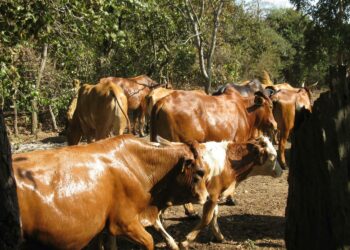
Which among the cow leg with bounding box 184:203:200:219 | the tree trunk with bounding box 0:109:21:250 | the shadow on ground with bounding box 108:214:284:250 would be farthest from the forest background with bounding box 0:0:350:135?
the tree trunk with bounding box 0:109:21:250

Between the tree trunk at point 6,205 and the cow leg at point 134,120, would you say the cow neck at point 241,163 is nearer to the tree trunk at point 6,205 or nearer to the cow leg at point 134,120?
the tree trunk at point 6,205

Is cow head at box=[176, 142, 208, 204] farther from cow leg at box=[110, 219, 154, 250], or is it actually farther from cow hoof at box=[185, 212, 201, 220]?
cow hoof at box=[185, 212, 201, 220]

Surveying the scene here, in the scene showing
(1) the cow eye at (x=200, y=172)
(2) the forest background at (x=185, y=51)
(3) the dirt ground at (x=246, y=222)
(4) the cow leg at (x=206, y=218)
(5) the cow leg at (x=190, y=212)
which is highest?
(2) the forest background at (x=185, y=51)

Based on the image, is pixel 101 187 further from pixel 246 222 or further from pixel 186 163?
pixel 246 222

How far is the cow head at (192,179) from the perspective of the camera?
6129 mm

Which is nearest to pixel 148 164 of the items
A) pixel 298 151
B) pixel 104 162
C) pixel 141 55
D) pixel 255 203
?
pixel 104 162

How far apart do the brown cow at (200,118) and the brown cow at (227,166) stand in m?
1.59

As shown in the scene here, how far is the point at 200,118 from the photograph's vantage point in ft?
30.3

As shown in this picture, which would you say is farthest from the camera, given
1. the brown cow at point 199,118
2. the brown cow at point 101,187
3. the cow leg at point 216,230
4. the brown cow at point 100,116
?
the brown cow at point 100,116

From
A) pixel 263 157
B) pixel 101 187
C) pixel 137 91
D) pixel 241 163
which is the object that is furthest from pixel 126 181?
pixel 137 91

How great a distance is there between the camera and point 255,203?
9836 mm

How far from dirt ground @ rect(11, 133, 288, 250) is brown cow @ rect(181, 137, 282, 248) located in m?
0.34

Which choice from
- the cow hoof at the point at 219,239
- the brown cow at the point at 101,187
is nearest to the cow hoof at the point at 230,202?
the cow hoof at the point at 219,239

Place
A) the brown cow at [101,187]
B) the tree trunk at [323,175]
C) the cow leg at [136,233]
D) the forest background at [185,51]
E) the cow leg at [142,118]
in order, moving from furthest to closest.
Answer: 1. the cow leg at [142,118]
2. the forest background at [185,51]
3. the cow leg at [136,233]
4. the brown cow at [101,187]
5. the tree trunk at [323,175]
